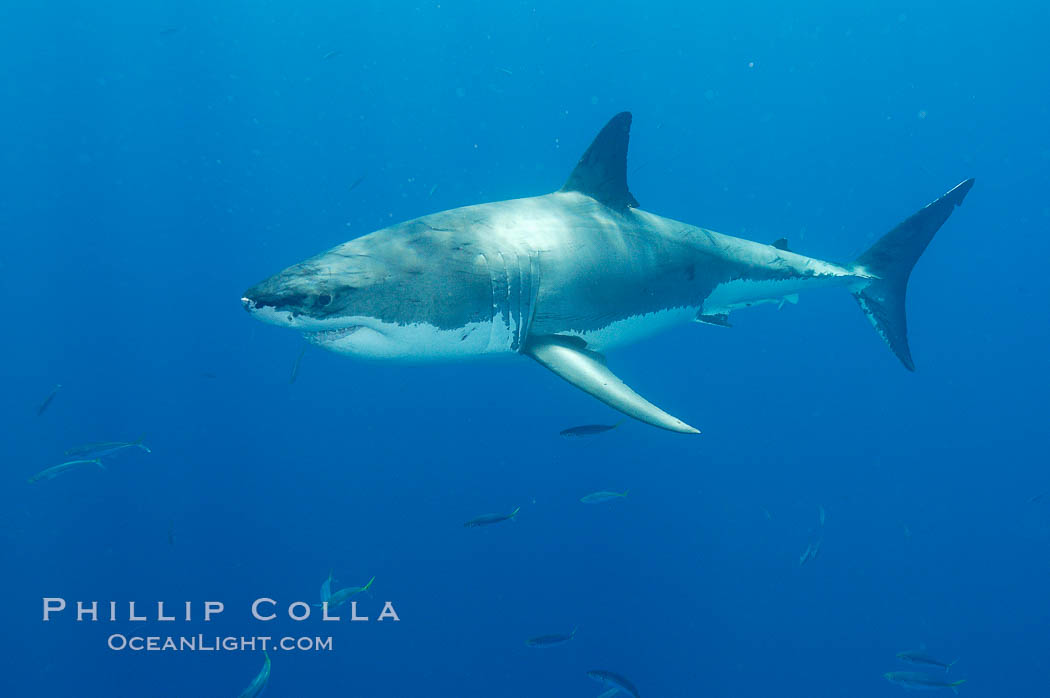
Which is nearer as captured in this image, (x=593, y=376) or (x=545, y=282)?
(x=593, y=376)

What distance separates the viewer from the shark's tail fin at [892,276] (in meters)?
7.08

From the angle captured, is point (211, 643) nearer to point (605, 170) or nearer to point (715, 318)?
point (715, 318)

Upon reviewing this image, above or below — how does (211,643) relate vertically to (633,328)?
below

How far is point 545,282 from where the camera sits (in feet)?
13.7

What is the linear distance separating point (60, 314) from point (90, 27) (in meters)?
19.8

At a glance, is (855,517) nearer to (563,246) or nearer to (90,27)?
(563,246)

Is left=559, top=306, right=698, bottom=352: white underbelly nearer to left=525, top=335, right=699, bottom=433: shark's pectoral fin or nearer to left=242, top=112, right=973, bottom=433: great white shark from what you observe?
left=242, top=112, right=973, bottom=433: great white shark

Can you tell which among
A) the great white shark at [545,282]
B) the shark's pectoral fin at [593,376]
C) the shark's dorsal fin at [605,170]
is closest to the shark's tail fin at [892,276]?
the great white shark at [545,282]

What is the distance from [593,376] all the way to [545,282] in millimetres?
915

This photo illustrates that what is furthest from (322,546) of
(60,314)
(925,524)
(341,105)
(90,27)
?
(90,27)

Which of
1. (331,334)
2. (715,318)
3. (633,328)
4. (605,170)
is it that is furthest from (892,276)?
(331,334)

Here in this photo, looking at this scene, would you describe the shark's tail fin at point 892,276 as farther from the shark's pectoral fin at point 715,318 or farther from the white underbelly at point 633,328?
the white underbelly at point 633,328

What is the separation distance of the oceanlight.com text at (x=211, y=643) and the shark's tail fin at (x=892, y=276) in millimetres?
12711

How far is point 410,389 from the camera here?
56.5 feet
